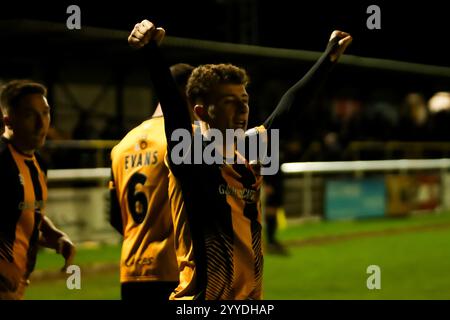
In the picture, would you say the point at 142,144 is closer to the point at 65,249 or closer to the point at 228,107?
the point at 65,249

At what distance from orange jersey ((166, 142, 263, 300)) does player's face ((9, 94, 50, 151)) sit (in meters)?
1.06

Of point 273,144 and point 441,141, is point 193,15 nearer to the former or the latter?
point 441,141

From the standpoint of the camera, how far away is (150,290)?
4738mm

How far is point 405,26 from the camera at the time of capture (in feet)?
66.3

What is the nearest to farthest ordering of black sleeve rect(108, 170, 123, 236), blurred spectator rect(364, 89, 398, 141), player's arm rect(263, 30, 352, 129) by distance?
1. player's arm rect(263, 30, 352, 129)
2. black sleeve rect(108, 170, 123, 236)
3. blurred spectator rect(364, 89, 398, 141)

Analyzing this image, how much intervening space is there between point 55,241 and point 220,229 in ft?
4.87

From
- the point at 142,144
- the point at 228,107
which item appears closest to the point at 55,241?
the point at 142,144

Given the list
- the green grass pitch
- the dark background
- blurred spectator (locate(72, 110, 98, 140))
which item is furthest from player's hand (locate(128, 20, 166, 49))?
the dark background

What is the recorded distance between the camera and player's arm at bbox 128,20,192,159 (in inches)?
132

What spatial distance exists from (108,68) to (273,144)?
16962mm

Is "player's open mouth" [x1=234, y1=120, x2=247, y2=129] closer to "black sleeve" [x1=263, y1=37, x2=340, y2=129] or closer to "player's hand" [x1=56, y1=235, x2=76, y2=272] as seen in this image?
"black sleeve" [x1=263, y1=37, x2=340, y2=129]

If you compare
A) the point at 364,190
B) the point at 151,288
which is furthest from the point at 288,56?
the point at 151,288

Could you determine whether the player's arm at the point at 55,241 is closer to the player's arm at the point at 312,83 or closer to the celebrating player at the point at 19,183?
the celebrating player at the point at 19,183

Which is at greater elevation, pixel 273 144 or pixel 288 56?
pixel 288 56
